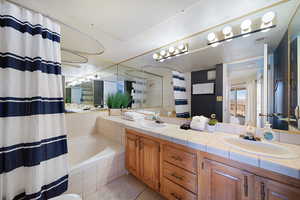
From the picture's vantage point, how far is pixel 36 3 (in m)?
1.14

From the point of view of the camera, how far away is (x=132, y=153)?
5.52 feet

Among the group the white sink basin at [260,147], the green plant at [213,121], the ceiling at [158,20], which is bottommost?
the white sink basin at [260,147]

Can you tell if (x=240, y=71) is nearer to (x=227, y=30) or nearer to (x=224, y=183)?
(x=227, y=30)

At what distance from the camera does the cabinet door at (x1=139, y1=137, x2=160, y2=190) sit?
1354 mm

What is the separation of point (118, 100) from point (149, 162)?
1.77 metres

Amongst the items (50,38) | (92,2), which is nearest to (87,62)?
(50,38)

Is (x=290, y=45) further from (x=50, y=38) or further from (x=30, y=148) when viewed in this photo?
(x=30, y=148)

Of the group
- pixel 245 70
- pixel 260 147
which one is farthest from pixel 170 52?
pixel 260 147

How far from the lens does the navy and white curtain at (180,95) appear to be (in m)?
1.71

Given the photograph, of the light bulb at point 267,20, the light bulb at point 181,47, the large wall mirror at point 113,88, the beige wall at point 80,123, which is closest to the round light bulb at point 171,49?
the light bulb at point 181,47

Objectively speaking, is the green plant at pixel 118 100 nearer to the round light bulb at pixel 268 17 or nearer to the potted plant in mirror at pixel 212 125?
the potted plant in mirror at pixel 212 125

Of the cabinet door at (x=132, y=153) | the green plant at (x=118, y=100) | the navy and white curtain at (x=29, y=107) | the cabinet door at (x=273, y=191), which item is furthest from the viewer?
the green plant at (x=118, y=100)

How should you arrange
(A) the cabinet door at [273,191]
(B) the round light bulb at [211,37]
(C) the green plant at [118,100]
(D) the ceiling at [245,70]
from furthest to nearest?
(C) the green plant at [118,100], (B) the round light bulb at [211,37], (D) the ceiling at [245,70], (A) the cabinet door at [273,191]

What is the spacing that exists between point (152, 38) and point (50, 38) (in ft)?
4.27
